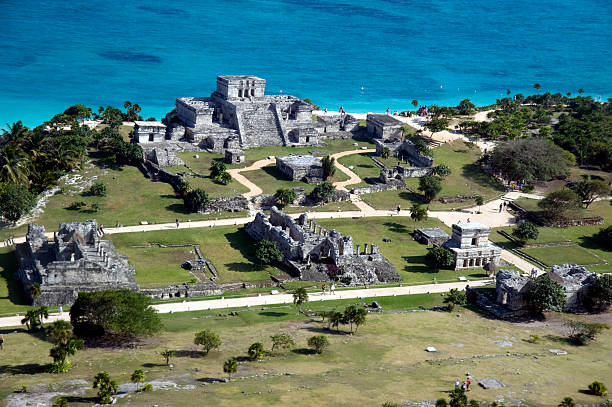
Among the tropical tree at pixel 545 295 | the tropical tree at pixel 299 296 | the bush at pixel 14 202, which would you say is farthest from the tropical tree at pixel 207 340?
the bush at pixel 14 202

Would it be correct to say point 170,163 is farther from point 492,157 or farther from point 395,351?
point 395,351

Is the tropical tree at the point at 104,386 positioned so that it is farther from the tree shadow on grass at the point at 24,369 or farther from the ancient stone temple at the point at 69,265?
the ancient stone temple at the point at 69,265

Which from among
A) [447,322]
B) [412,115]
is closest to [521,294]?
[447,322]

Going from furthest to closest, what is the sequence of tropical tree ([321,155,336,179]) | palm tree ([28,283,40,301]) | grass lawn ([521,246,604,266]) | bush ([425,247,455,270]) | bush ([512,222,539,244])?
tropical tree ([321,155,336,179]) < bush ([512,222,539,244]) < grass lawn ([521,246,604,266]) < bush ([425,247,455,270]) < palm tree ([28,283,40,301])

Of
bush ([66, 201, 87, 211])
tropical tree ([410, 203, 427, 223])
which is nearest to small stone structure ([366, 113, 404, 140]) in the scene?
tropical tree ([410, 203, 427, 223])

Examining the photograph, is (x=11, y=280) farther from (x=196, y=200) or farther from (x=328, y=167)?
(x=328, y=167)

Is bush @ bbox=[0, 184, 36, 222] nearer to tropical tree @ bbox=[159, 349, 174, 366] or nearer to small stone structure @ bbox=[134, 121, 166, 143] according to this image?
small stone structure @ bbox=[134, 121, 166, 143]
